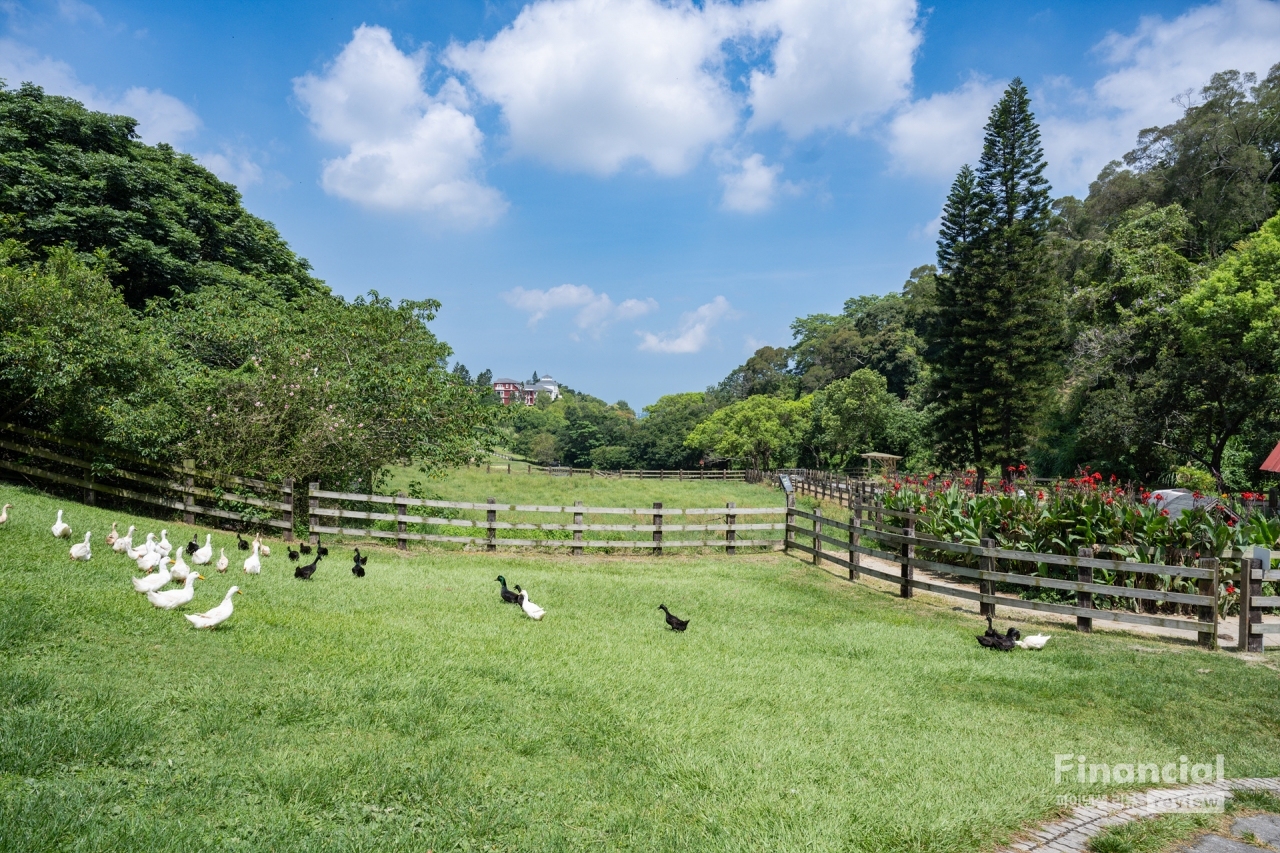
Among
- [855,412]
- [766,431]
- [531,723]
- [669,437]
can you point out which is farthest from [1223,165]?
[669,437]

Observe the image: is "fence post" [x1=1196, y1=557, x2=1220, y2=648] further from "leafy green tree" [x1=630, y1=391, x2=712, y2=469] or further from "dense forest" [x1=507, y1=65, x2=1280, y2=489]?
"leafy green tree" [x1=630, y1=391, x2=712, y2=469]

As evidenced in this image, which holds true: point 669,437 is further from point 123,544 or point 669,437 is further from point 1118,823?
point 1118,823

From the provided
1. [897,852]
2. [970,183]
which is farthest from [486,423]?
[970,183]

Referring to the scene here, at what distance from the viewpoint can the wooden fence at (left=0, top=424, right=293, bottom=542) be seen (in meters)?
14.3

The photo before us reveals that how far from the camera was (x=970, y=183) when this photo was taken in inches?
1556

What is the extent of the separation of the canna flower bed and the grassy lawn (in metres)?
2.15

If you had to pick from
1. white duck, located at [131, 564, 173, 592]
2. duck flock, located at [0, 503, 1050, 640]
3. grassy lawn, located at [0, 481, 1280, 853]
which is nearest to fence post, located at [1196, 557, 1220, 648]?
grassy lawn, located at [0, 481, 1280, 853]

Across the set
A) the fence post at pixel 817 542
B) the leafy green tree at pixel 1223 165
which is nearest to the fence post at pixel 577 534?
the fence post at pixel 817 542

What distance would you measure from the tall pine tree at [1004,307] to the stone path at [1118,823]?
34349 mm

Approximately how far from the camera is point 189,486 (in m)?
14.5

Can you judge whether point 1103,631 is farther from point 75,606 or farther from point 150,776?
point 75,606

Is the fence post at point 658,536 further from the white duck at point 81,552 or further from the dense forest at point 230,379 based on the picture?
the white duck at point 81,552

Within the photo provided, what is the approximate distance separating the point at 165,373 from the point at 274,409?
2.24m

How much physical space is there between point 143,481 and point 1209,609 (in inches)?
722
